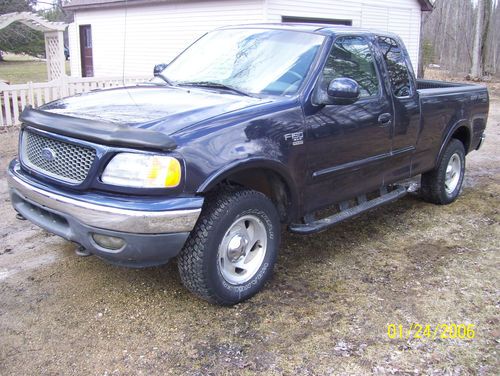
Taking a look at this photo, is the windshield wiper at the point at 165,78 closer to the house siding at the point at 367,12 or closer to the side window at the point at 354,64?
the side window at the point at 354,64

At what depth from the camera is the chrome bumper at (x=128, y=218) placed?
3.09 metres

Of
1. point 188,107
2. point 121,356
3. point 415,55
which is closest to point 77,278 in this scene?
point 121,356

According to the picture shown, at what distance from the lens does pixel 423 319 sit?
3609 millimetres

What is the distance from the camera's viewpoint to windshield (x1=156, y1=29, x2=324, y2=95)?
4.16 meters

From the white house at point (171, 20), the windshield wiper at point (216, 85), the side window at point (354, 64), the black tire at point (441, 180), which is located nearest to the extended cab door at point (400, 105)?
the side window at point (354, 64)

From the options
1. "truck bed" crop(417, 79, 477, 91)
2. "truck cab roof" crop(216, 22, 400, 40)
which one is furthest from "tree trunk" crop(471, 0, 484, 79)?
"truck cab roof" crop(216, 22, 400, 40)

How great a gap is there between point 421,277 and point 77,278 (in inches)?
107

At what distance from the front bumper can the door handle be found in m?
2.15

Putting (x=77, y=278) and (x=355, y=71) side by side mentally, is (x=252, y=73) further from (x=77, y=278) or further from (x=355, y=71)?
(x=77, y=278)

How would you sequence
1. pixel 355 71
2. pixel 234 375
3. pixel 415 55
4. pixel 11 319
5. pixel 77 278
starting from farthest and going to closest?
pixel 415 55
pixel 355 71
pixel 77 278
pixel 11 319
pixel 234 375

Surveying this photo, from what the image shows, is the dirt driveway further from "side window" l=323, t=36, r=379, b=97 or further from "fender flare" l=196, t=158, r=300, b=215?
"side window" l=323, t=36, r=379, b=97

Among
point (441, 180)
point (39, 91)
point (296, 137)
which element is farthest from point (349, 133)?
point (39, 91)

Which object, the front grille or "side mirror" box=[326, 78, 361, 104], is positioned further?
"side mirror" box=[326, 78, 361, 104]

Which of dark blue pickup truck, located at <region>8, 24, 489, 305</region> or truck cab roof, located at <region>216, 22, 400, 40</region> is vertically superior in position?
truck cab roof, located at <region>216, 22, 400, 40</region>
